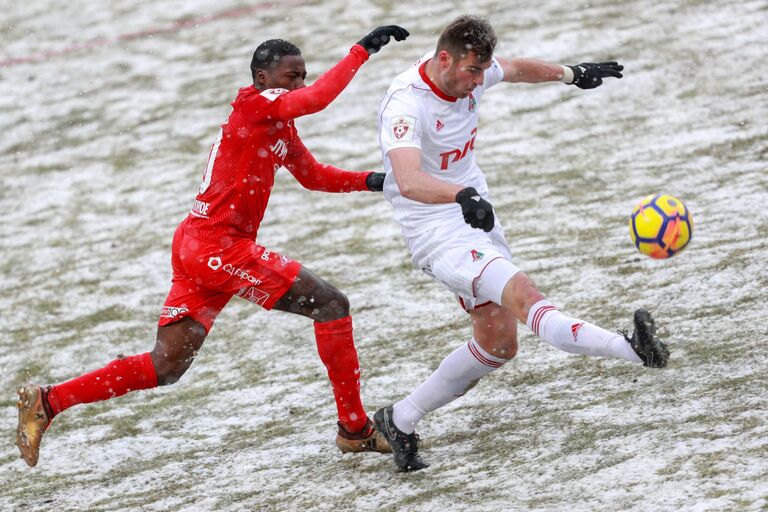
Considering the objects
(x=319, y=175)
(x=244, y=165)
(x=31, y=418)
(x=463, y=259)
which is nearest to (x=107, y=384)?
(x=31, y=418)

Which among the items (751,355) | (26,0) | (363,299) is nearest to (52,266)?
(363,299)

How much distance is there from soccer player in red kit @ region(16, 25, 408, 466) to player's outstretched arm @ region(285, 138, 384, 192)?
0.26 meters

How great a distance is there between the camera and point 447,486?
4758mm

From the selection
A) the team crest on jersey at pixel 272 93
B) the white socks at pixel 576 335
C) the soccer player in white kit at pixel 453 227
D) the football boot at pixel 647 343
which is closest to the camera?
the football boot at pixel 647 343

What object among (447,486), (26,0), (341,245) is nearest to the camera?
(447,486)

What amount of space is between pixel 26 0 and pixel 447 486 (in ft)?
48.4

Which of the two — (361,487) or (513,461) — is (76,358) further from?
(513,461)

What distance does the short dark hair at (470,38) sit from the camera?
4.78 metres

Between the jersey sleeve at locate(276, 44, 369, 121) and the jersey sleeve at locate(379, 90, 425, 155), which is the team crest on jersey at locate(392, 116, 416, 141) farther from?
the jersey sleeve at locate(276, 44, 369, 121)

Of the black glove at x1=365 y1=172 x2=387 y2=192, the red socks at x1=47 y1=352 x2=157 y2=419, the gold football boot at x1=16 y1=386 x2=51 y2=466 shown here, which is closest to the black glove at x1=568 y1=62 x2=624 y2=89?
the black glove at x1=365 y1=172 x2=387 y2=192

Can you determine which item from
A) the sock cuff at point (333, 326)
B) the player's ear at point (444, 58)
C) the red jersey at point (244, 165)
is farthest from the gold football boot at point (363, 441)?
the player's ear at point (444, 58)

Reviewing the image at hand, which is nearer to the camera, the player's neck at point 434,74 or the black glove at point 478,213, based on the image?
the black glove at point 478,213

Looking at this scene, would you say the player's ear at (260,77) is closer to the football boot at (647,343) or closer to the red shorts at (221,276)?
the red shorts at (221,276)

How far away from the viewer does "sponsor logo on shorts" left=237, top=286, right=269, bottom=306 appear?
17.3ft
